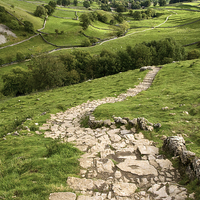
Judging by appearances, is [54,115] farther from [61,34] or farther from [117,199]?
[61,34]

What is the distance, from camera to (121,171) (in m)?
7.91

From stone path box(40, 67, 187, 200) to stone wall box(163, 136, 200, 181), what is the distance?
0.67 metres

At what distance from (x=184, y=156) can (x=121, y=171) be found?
11.2 feet

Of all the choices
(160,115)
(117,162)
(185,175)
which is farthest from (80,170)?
(160,115)

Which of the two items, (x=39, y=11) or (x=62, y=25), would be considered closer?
(x=62, y=25)

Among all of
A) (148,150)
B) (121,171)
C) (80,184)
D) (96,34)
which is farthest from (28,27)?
(80,184)

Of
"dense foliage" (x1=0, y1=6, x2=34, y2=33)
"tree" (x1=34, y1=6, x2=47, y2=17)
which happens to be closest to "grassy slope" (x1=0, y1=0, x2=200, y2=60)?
"tree" (x1=34, y1=6, x2=47, y2=17)

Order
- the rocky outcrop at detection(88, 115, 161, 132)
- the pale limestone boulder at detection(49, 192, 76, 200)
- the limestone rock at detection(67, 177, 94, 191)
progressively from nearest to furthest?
the pale limestone boulder at detection(49, 192, 76, 200)
the limestone rock at detection(67, 177, 94, 191)
the rocky outcrop at detection(88, 115, 161, 132)

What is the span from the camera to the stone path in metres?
6.39

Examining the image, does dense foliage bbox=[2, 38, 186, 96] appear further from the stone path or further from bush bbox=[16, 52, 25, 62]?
the stone path

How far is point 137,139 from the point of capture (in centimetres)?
1128

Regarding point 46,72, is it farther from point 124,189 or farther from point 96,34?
point 96,34

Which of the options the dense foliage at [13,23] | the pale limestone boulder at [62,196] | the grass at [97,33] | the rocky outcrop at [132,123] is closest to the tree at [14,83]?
the rocky outcrop at [132,123]

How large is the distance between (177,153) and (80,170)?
5.67 metres
